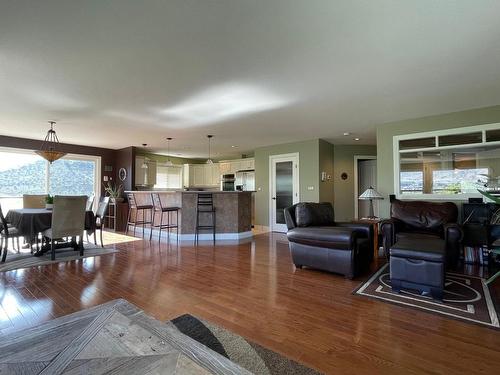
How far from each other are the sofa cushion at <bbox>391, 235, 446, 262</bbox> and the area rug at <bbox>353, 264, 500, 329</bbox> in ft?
1.34

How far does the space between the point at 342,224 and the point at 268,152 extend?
13.1 feet

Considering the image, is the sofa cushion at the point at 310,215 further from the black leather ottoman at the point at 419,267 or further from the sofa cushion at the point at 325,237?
the black leather ottoman at the point at 419,267

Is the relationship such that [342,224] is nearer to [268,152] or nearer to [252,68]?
[252,68]

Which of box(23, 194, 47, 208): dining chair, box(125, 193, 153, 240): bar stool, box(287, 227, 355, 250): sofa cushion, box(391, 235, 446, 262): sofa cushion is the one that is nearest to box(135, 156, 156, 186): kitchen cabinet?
box(125, 193, 153, 240): bar stool

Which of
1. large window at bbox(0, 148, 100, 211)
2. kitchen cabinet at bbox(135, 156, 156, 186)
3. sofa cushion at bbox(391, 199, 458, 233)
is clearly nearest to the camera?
sofa cushion at bbox(391, 199, 458, 233)

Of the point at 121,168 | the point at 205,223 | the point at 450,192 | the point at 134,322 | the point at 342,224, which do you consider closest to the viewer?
the point at 134,322

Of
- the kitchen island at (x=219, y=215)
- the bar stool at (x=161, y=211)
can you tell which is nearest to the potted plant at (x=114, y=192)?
the bar stool at (x=161, y=211)

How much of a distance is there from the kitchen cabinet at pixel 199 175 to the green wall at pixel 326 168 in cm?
438

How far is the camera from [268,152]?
25.2 feet

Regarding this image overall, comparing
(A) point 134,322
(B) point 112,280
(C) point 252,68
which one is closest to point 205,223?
(B) point 112,280

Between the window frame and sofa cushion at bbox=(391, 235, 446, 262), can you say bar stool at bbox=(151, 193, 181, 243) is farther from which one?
sofa cushion at bbox=(391, 235, 446, 262)

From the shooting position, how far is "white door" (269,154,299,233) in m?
7.14

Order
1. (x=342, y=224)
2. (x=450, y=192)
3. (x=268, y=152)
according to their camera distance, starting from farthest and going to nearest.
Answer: (x=268, y=152) → (x=450, y=192) → (x=342, y=224)

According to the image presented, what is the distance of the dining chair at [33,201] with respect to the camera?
205 inches
